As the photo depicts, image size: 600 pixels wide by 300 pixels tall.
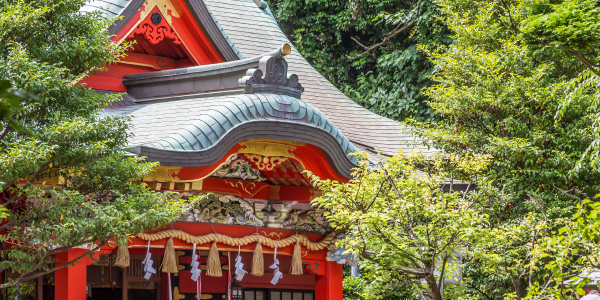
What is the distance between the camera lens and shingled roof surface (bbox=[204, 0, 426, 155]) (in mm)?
10125

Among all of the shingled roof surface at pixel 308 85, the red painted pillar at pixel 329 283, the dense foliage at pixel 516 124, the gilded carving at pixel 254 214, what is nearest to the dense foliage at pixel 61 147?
the gilded carving at pixel 254 214

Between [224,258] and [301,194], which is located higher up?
[301,194]

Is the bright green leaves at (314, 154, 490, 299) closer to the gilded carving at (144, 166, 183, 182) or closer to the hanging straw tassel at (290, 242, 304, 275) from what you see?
the gilded carving at (144, 166, 183, 182)

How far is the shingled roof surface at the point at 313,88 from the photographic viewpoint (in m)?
10.1

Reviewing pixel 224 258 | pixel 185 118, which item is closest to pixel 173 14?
pixel 185 118

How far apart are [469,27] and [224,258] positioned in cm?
441

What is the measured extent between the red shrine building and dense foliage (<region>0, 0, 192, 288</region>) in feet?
2.15

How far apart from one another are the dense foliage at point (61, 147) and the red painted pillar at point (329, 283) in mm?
3715

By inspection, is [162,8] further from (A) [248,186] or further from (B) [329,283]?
(B) [329,283]

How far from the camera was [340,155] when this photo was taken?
736cm

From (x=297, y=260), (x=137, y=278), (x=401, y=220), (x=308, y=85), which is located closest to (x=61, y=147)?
(x=401, y=220)

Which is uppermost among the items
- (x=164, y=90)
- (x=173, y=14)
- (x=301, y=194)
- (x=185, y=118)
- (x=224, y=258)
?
(x=173, y=14)

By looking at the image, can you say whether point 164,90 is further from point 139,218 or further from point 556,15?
point 556,15

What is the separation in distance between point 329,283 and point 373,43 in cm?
1040
